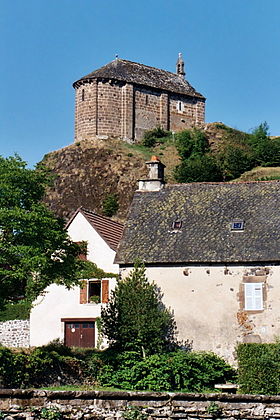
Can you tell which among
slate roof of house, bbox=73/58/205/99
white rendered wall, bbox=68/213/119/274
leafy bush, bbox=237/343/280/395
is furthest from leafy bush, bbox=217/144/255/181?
leafy bush, bbox=237/343/280/395

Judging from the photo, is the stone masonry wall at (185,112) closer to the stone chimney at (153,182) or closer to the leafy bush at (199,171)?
the leafy bush at (199,171)

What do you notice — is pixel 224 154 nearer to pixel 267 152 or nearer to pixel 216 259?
pixel 267 152

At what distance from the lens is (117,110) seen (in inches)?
2721

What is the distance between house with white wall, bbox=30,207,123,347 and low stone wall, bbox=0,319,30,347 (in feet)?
4.36

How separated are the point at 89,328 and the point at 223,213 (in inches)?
308

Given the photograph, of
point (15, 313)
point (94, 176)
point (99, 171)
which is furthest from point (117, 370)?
point (99, 171)

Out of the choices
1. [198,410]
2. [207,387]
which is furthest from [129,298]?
[198,410]

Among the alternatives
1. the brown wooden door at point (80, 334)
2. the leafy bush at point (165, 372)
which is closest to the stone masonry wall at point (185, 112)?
the brown wooden door at point (80, 334)

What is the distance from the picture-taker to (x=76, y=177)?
68.3 metres

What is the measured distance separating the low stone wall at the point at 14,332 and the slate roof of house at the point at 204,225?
799 cm

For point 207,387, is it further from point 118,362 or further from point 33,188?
point 33,188

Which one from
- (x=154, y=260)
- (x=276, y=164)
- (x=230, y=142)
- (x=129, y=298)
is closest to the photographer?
(x=129, y=298)

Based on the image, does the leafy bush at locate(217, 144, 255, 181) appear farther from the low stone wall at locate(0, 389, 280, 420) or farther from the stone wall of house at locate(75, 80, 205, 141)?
the low stone wall at locate(0, 389, 280, 420)

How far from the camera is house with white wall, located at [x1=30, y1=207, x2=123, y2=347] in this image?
30.3 meters
